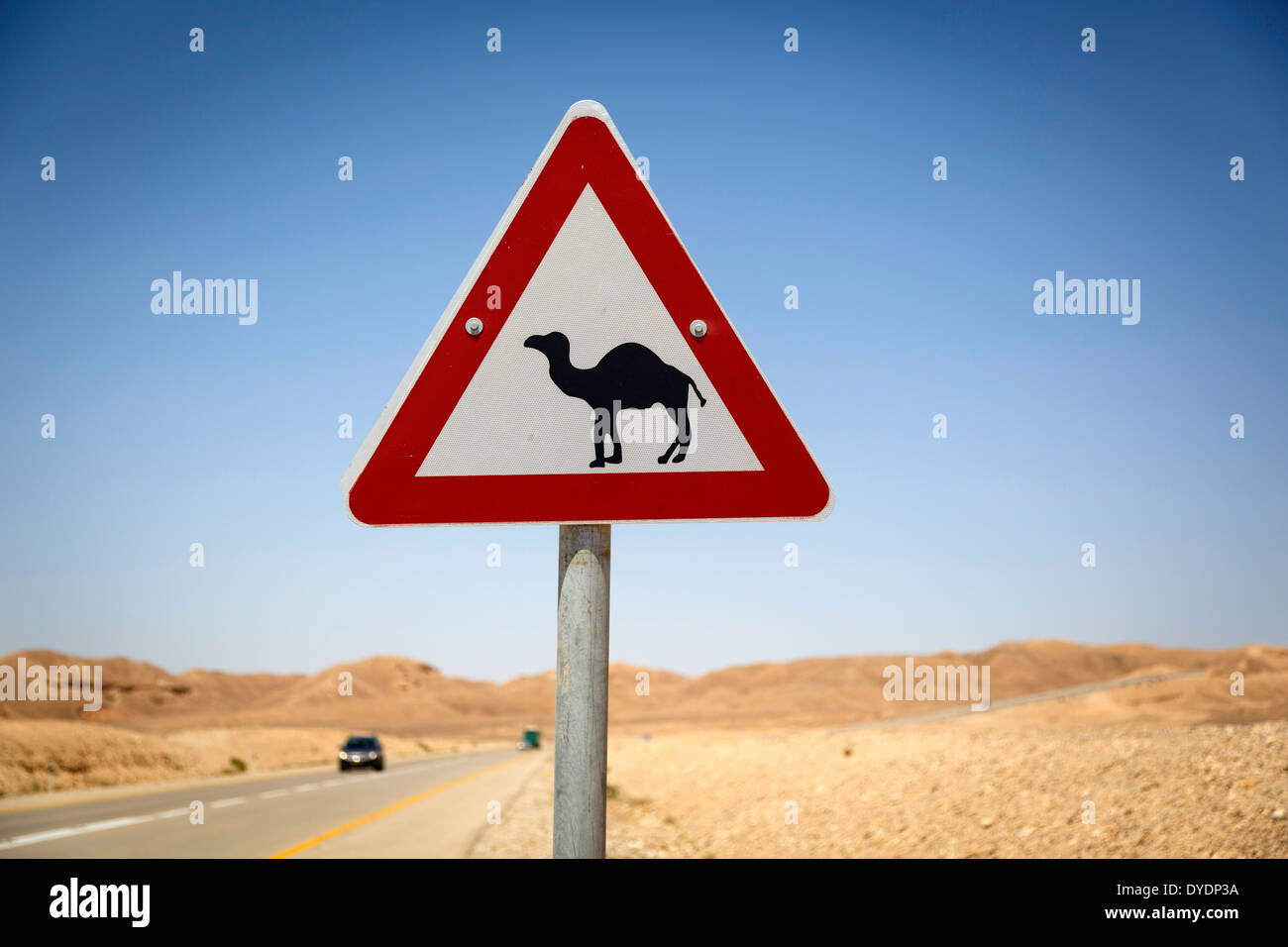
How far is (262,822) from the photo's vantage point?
1416cm

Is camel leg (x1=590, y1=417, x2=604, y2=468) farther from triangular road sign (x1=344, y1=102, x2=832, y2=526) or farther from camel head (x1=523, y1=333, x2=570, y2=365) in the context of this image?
camel head (x1=523, y1=333, x2=570, y2=365)

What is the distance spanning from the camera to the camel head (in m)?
1.95

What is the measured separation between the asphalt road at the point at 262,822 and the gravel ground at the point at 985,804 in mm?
1114

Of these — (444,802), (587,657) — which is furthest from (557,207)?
(444,802)

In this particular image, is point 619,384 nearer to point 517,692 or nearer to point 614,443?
point 614,443

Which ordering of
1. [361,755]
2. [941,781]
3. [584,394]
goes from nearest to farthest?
[584,394] → [941,781] → [361,755]

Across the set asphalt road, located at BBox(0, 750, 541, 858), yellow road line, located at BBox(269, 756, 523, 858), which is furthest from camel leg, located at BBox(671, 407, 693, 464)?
yellow road line, located at BBox(269, 756, 523, 858)

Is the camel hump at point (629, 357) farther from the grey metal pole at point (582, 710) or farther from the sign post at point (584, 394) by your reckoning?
the grey metal pole at point (582, 710)

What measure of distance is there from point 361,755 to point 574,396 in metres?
33.3

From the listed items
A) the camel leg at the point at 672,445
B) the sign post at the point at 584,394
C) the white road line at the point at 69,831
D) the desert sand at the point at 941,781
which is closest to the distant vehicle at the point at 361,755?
the desert sand at the point at 941,781

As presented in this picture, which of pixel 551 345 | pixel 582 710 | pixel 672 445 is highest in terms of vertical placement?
pixel 551 345

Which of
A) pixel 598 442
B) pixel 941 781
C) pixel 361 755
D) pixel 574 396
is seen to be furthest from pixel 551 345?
pixel 361 755

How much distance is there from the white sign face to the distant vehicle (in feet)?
108

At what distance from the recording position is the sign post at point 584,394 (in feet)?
6.32
